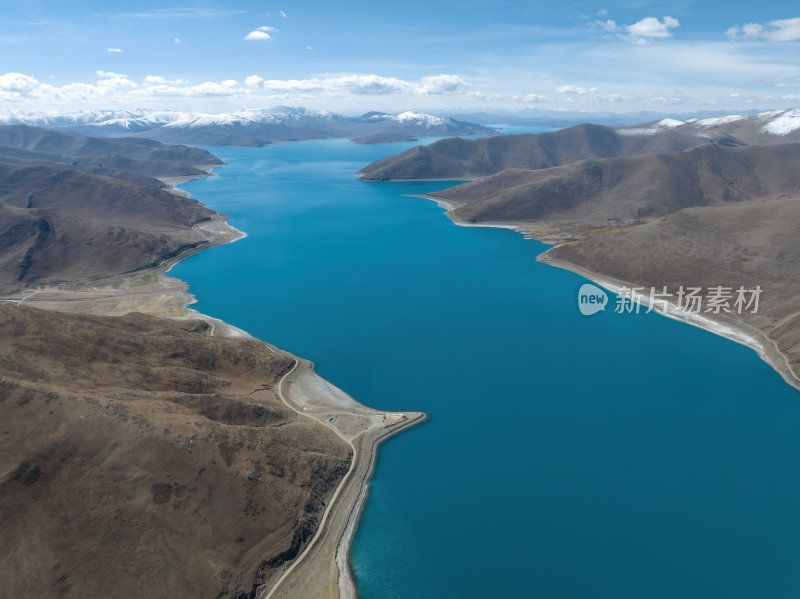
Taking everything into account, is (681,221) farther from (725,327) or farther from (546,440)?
(546,440)

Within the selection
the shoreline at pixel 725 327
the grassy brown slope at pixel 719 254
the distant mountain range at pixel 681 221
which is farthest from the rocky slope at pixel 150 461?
the grassy brown slope at pixel 719 254

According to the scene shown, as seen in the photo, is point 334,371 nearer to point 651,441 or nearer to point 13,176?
point 651,441

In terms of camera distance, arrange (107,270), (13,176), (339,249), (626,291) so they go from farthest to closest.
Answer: (13,176), (339,249), (107,270), (626,291)

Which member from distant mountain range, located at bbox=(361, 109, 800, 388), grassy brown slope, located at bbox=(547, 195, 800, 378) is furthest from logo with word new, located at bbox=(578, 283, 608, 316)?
grassy brown slope, located at bbox=(547, 195, 800, 378)

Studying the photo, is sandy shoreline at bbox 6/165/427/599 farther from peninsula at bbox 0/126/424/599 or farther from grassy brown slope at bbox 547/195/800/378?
grassy brown slope at bbox 547/195/800/378

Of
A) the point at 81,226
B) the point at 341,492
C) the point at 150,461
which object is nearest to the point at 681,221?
the point at 341,492

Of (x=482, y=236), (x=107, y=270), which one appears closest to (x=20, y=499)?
(x=107, y=270)
